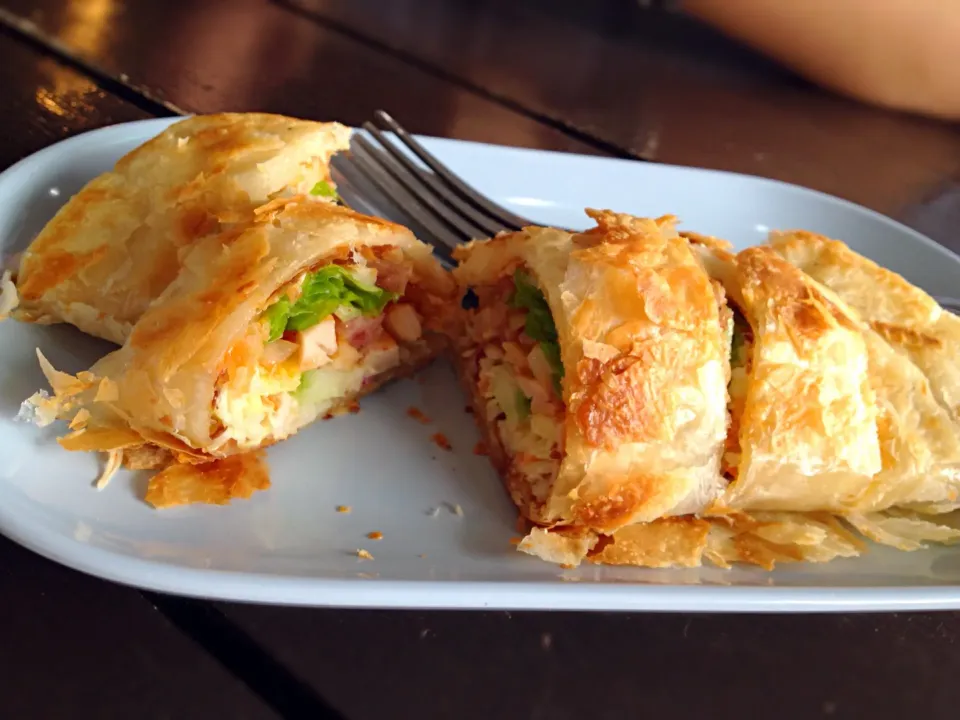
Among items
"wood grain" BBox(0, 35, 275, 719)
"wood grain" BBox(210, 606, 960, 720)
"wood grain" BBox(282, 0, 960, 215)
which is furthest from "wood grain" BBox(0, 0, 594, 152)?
"wood grain" BBox(210, 606, 960, 720)

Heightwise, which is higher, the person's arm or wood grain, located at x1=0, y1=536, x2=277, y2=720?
the person's arm

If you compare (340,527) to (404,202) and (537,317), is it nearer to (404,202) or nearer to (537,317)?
(537,317)

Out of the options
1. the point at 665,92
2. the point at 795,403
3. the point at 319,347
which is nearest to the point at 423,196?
the point at 319,347

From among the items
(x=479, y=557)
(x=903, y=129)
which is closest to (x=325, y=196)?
(x=479, y=557)

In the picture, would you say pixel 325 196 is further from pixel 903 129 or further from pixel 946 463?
pixel 903 129

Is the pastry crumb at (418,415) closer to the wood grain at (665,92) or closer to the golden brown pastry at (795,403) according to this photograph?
the golden brown pastry at (795,403)

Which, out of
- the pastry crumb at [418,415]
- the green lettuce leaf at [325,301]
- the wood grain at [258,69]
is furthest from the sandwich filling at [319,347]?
the wood grain at [258,69]

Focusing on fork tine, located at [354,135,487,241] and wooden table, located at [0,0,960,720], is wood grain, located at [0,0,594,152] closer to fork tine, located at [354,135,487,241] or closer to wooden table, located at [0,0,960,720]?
wooden table, located at [0,0,960,720]
